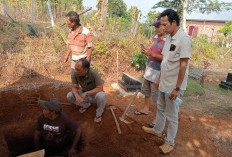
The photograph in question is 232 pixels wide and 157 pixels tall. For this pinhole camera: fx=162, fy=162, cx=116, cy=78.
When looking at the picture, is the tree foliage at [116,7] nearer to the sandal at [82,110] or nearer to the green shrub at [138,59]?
the green shrub at [138,59]

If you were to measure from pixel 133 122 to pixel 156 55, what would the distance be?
1.24 metres

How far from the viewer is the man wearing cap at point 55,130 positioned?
208 cm

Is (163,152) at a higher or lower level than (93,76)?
lower

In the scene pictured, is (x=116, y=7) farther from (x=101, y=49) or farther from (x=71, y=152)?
(x=71, y=152)

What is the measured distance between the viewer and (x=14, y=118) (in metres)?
3.19

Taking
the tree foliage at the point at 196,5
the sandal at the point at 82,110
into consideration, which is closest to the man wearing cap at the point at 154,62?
the sandal at the point at 82,110

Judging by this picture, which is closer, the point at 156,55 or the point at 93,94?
the point at 156,55

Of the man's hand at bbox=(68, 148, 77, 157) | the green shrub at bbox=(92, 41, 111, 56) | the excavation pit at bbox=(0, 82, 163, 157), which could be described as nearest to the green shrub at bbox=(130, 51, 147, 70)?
the green shrub at bbox=(92, 41, 111, 56)

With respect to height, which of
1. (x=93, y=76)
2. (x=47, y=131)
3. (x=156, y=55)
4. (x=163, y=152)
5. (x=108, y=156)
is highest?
(x=156, y=55)

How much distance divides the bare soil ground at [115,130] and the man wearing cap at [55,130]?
37cm

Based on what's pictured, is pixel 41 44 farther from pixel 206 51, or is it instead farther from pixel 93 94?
pixel 206 51

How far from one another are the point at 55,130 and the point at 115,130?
3.12 feet

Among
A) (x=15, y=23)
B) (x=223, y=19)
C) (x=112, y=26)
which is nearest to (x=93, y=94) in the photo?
(x=15, y=23)

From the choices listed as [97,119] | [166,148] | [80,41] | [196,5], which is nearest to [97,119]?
[97,119]
